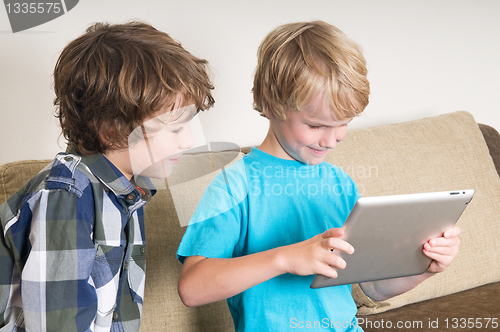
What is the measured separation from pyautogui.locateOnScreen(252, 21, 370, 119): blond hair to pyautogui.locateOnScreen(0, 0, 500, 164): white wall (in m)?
0.12

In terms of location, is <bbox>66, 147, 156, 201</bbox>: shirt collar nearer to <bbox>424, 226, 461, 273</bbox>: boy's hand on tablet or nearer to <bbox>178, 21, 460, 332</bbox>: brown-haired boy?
<bbox>178, 21, 460, 332</bbox>: brown-haired boy

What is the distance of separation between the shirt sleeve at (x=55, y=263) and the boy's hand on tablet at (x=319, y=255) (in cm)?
27

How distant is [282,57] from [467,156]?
0.90m

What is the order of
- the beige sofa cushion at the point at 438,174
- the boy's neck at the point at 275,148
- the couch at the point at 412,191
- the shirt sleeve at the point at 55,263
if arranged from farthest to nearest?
the beige sofa cushion at the point at 438,174, the couch at the point at 412,191, the boy's neck at the point at 275,148, the shirt sleeve at the point at 55,263

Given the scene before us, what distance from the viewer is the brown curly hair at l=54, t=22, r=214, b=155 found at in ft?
1.83

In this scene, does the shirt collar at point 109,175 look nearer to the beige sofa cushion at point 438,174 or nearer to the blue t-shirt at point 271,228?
the blue t-shirt at point 271,228

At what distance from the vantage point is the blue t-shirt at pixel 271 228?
68 cm

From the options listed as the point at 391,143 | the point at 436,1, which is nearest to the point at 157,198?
the point at 391,143

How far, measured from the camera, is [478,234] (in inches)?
49.1

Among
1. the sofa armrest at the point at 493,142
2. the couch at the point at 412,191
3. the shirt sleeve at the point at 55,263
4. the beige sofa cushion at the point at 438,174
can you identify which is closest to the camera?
the shirt sleeve at the point at 55,263

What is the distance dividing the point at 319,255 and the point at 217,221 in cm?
18

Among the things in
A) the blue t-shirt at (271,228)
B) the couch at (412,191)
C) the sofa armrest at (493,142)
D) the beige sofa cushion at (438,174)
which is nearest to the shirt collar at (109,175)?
the blue t-shirt at (271,228)

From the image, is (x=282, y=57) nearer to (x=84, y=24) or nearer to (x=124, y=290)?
(x=124, y=290)

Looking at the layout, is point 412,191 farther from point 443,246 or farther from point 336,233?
point 336,233
